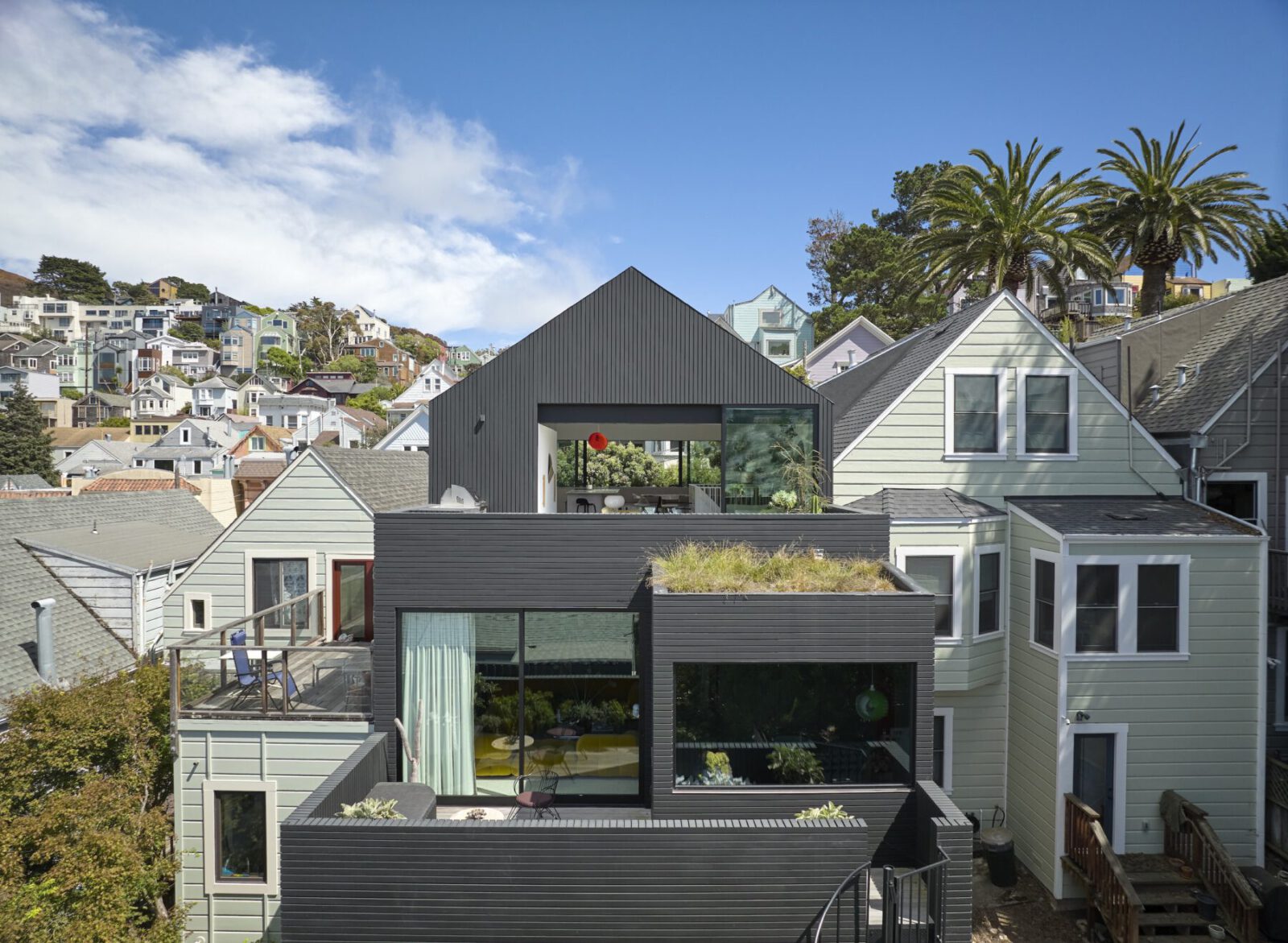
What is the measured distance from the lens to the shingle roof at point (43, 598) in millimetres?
16094

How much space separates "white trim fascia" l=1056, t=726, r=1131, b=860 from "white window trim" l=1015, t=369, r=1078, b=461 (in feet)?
13.4

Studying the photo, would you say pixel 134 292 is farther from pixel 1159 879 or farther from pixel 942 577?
pixel 1159 879

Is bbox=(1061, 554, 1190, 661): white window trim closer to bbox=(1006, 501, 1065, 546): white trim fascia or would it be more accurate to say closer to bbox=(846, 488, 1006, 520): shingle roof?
bbox=(1006, 501, 1065, 546): white trim fascia

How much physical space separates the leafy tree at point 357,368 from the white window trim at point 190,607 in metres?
94.3

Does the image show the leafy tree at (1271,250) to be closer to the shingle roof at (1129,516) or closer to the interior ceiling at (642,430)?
the shingle roof at (1129,516)

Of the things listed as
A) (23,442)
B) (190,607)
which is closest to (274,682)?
(190,607)

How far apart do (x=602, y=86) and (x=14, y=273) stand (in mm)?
203617

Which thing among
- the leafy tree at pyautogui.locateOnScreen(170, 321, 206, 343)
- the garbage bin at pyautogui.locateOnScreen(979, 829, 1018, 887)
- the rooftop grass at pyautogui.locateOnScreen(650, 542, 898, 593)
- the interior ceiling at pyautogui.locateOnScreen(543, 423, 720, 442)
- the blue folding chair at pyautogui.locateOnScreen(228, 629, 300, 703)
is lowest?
the garbage bin at pyautogui.locateOnScreen(979, 829, 1018, 887)

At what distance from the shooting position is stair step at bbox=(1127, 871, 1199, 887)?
1095cm

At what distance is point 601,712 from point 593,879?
8.53 ft

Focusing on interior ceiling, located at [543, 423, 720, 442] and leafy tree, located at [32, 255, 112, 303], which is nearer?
interior ceiling, located at [543, 423, 720, 442]

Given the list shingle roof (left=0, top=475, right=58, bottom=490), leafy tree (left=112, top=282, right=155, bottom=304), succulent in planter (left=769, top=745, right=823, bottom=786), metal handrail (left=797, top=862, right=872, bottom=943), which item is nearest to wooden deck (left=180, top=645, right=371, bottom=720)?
succulent in planter (left=769, top=745, right=823, bottom=786)

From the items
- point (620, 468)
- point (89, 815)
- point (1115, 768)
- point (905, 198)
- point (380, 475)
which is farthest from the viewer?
point (905, 198)

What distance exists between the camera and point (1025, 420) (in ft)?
45.0
